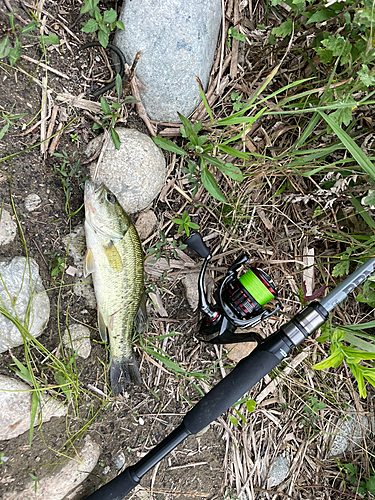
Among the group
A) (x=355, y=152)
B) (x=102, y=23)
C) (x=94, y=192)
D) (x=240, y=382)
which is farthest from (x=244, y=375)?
(x=102, y=23)

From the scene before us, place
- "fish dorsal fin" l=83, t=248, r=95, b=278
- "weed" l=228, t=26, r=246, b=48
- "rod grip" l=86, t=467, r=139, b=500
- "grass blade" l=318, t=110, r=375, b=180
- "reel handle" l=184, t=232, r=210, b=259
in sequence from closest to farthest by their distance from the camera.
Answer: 1. "rod grip" l=86, t=467, r=139, b=500
2. "grass blade" l=318, t=110, r=375, b=180
3. "fish dorsal fin" l=83, t=248, r=95, b=278
4. "reel handle" l=184, t=232, r=210, b=259
5. "weed" l=228, t=26, r=246, b=48

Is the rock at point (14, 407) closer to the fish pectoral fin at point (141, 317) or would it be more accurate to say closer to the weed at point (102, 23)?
the fish pectoral fin at point (141, 317)

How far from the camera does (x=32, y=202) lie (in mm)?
2570

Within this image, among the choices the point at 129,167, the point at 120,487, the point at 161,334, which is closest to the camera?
the point at 120,487

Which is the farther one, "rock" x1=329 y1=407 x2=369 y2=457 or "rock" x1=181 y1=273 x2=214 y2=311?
"rock" x1=329 y1=407 x2=369 y2=457

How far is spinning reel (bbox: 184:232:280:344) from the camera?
2.62m

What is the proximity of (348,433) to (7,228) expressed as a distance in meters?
3.36

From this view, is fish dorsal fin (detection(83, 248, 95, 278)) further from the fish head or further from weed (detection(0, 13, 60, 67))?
weed (detection(0, 13, 60, 67))

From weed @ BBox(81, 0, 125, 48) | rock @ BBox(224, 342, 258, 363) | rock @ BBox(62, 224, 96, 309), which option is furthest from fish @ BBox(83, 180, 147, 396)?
weed @ BBox(81, 0, 125, 48)

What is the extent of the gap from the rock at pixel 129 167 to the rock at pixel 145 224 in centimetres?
14

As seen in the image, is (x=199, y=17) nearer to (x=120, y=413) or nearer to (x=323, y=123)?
(x=323, y=123)

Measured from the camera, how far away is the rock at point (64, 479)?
8.24 ft

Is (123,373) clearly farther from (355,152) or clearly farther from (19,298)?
(355,152)

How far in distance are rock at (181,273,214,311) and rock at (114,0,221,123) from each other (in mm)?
1261
